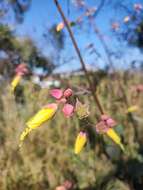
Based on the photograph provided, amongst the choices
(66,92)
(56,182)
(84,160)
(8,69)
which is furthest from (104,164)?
(8,69)

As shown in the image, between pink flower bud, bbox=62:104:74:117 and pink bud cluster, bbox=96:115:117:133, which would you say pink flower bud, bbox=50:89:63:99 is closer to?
pink flower bud, bbox=62:104:74:117

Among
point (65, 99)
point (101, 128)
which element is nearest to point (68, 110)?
point (65, 99)

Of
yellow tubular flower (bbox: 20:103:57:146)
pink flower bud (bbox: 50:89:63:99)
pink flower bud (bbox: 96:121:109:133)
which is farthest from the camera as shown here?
pink flower bud (bbox: 96:121:109:133)

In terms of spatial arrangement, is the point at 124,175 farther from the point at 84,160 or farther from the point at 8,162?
the point at 8,162

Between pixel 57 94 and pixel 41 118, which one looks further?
pixel 57 94

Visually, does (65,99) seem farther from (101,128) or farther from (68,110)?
(101,128)

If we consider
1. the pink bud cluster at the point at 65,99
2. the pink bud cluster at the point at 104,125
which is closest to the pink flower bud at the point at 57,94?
the pink bud cluster at the point at 65,99

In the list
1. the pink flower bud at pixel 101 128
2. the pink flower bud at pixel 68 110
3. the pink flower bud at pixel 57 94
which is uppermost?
the pink flower bud at pixel 57 94

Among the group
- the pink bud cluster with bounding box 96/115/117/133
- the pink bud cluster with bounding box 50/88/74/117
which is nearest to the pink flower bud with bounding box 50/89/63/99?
the pink bud cluster with bounding box 50/88/74/117

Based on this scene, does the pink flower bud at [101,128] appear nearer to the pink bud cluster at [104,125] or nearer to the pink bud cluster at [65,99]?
the pink bud cluster at [104,125]

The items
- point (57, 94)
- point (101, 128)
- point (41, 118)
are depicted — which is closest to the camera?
point (41, 118)

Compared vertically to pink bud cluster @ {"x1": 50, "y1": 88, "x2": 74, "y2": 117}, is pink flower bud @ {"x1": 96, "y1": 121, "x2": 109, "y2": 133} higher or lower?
lower

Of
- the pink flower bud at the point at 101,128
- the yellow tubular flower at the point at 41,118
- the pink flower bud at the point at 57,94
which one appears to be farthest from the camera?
the pink flower bud at the point at 101,128
